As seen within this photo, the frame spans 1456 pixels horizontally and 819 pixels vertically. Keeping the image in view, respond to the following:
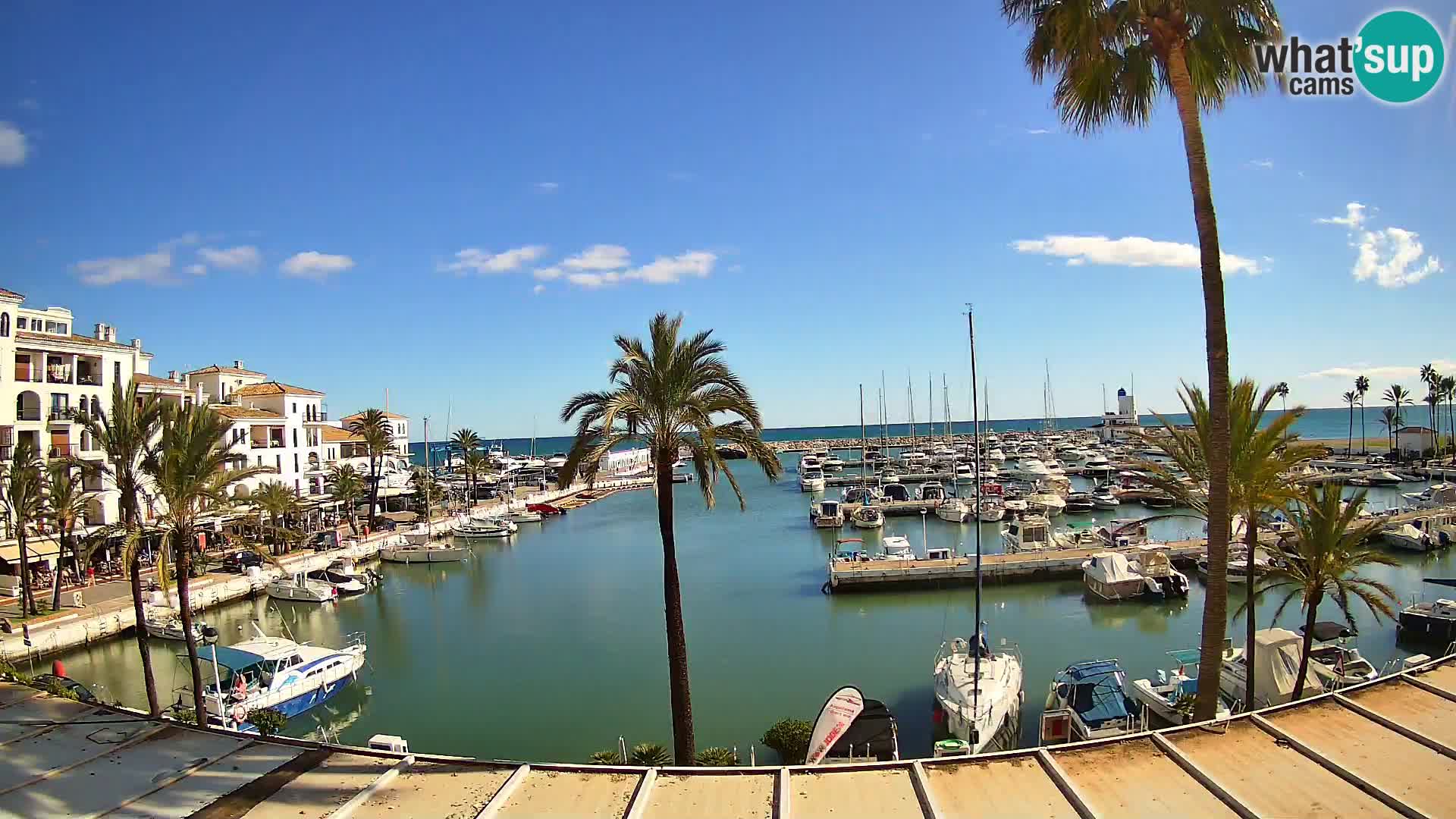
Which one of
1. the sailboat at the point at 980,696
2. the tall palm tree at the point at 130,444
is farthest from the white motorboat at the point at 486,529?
the sailboat at the point at 980,696

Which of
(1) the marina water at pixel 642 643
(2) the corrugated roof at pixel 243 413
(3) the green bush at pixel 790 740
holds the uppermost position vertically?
(2) the corrugated roof at pixel 243 413

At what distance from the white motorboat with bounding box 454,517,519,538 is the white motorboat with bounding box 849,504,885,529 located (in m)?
28.3

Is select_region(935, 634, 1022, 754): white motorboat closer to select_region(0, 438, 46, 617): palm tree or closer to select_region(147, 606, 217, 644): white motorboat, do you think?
select_region(147, 606, 217, 644): white motorboat

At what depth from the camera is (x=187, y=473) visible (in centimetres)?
1683

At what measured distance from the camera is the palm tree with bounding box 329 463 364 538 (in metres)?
56.0

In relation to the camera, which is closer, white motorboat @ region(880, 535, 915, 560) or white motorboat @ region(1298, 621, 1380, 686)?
white motorboat @ region(1298, 621, 1380, 686)

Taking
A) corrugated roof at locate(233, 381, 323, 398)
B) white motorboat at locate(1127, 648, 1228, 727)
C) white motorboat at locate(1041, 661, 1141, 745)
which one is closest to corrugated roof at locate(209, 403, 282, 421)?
corrugated roof at locate(233, 381, 323, 398)

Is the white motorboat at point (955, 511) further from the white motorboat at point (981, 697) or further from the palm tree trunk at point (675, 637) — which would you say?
the palm tree trunk at point (675, 637)

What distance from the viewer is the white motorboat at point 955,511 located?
60.3 metres

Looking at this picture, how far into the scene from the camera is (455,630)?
34469 mm

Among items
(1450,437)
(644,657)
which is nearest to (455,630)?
(644,657)

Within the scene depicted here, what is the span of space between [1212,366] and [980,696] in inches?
435

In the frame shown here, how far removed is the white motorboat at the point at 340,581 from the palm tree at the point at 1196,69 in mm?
41318

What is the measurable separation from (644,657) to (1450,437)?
10499cm
